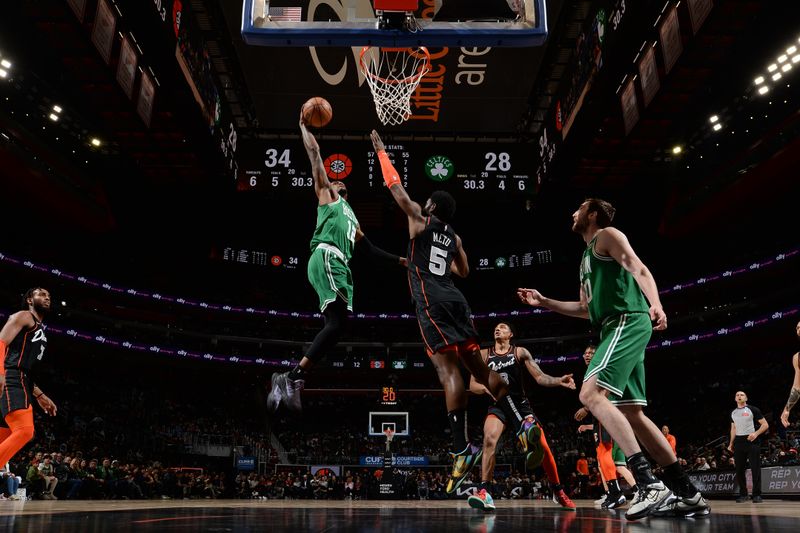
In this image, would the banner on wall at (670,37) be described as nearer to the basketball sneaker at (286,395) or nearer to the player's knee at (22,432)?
the basketball sneaker at (286,395)

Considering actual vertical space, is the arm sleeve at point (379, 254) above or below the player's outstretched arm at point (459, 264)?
above

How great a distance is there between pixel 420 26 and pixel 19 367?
5223 mm

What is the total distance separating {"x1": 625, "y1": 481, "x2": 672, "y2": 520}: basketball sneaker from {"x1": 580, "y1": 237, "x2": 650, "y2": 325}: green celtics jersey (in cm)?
105

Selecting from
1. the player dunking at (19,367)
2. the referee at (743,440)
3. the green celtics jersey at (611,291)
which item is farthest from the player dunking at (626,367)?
the referee at (743,440)

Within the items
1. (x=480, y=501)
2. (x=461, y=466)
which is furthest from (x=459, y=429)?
(x=480, y=501)

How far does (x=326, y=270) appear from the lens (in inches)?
206

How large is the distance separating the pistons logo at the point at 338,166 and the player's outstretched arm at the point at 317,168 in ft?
26.3

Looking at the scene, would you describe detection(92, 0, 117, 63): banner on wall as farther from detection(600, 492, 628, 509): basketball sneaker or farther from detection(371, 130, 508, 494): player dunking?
detection(600, 492, 628, 509): basketball sneaker

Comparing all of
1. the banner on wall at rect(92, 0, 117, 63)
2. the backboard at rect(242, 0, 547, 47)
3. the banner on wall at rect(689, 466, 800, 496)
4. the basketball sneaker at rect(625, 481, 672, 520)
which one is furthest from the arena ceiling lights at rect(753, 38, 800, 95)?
the basketball sneaker at rect(625, 481, 672, 520)

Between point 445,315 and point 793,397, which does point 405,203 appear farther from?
point 793,397

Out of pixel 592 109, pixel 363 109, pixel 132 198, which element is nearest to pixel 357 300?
pixel 132 198

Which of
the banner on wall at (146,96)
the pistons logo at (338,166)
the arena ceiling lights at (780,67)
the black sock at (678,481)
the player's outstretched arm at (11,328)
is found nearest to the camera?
the black sock at (678,481)

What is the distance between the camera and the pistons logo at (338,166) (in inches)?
530

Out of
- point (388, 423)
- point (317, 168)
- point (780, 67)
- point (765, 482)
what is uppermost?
point (780, 67)
